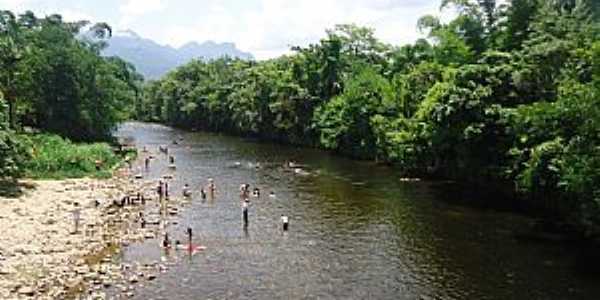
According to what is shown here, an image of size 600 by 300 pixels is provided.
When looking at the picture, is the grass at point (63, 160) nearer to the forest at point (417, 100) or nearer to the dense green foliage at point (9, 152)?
the forest at point (417, 100)

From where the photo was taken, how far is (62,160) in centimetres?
6788

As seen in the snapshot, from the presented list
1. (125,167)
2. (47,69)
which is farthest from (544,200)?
(47,69)

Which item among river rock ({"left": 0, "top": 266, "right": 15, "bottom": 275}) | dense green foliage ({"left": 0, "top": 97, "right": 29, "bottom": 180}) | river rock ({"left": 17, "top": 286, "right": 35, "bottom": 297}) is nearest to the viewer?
river rock ({"left": 17, "top": 286, "right": 35, "bottom": 297})

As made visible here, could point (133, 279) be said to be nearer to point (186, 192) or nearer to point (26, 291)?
point (26, 291)

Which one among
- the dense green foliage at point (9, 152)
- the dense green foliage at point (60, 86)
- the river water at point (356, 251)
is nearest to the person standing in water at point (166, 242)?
the river water at point (356, 251)

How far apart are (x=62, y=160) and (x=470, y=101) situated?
39.1 meters

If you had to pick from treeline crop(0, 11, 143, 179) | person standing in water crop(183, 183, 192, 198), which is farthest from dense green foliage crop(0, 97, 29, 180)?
treeline crop(0, 11, 143, 179)

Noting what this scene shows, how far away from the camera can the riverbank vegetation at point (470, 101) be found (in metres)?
41.6

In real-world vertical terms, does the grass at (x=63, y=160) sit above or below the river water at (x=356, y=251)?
above

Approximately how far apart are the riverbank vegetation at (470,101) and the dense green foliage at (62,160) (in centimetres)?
3069

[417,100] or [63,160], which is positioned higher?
[417,100]

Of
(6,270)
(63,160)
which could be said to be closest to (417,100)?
(63,160)

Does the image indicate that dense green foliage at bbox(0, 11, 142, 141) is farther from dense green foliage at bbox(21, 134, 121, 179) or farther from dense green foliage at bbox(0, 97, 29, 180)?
Result: dense green foliage at bbox(0, 97, 29, 180)

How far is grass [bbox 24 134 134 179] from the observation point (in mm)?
64125
